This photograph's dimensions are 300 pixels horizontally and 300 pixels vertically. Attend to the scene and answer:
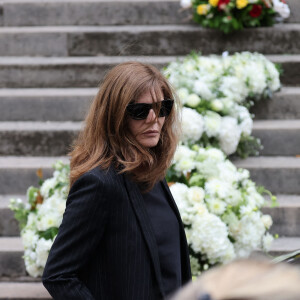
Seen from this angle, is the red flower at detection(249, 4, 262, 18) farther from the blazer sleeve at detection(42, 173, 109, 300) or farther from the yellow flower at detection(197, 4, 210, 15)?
the blazer sleeve at detection(42, 173, 109, 300)

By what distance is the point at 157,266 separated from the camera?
2.01 meters

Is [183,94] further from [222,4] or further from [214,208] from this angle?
[222,4]

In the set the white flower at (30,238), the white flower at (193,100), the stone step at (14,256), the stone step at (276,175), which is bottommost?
the stone step at (14,256)

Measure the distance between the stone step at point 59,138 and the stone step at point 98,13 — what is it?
1577 millimetres

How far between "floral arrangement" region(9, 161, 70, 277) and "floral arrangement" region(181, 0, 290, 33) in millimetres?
2570

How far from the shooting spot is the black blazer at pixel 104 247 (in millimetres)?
1953

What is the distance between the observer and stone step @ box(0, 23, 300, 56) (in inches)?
238

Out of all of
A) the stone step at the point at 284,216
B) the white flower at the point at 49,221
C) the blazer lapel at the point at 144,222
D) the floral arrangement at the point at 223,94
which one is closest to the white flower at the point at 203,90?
the floral arrangement at the point at 223,94

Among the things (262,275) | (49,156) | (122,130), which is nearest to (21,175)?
(49,156)

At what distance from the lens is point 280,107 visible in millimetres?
5586

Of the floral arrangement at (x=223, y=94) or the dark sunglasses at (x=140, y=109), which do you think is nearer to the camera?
the dark sunglasses at (x=140, y=109)

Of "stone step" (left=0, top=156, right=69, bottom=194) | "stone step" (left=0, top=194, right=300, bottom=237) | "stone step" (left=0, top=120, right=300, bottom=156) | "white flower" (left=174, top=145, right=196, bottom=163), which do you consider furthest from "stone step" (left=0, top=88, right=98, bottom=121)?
"white flower" (left=174, top=145, right=196, bottom=163)

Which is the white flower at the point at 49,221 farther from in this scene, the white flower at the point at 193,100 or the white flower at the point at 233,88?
the white flower at the point at 233,88

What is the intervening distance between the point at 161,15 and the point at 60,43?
110cm
